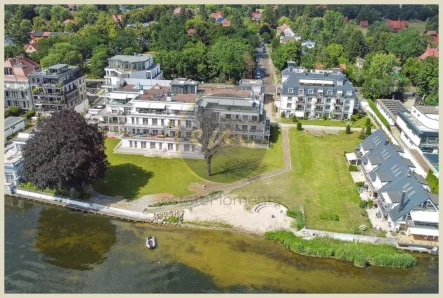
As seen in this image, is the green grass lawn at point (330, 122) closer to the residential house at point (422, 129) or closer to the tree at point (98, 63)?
the residential house at point (422, 129)

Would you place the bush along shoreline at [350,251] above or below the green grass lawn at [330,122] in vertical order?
below

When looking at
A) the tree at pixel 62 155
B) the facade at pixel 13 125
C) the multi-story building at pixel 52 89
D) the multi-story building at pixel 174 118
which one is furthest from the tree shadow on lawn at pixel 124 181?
the multi-story building at pixel 52 89

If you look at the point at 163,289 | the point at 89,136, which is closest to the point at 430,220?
the point at 163,289

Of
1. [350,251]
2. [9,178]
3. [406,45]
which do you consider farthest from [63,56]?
[406,45]

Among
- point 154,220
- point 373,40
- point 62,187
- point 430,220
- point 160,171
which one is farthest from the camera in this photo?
point 373,40

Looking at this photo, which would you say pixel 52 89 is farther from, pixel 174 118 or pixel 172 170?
pixel 172 170

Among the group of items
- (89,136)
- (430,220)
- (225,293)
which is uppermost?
(89,136)

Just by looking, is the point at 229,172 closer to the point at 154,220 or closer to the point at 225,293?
the point at 154,220
